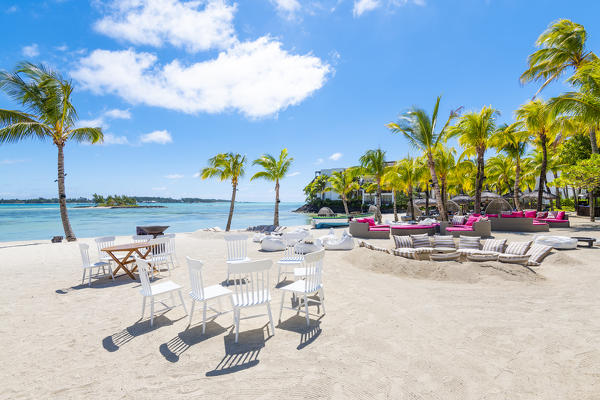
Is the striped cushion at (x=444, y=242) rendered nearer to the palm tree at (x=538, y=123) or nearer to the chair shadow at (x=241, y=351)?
the chair shadow at (x=241, y=351)

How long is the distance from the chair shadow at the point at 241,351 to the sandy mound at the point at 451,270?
4.65 m

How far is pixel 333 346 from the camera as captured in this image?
345cm

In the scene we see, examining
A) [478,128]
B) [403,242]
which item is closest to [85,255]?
[403,242]

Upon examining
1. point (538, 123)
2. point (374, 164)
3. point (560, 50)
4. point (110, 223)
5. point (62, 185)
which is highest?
point (560, 50)

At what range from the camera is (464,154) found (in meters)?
22.0

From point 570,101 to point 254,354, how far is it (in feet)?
48.3

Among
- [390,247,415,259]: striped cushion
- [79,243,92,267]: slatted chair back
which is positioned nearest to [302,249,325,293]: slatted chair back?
[390,247,415,259]: striped cushion

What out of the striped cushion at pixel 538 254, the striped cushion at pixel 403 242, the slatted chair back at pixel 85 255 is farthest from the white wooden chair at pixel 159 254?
the striped cushion at pixel 538 254

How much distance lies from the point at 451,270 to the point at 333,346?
15.9ft

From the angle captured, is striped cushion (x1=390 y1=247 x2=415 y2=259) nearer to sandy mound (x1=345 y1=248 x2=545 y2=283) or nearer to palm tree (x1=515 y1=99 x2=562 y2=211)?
sandy mound (x1=345 y1=248 x2=545 y2=283)

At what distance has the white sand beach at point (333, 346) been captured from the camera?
105 inches

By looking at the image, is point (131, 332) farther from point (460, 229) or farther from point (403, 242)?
point (460, 229)

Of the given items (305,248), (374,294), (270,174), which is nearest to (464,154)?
(270,174)

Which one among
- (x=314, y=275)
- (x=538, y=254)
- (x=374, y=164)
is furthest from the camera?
(x=374, y=164)
